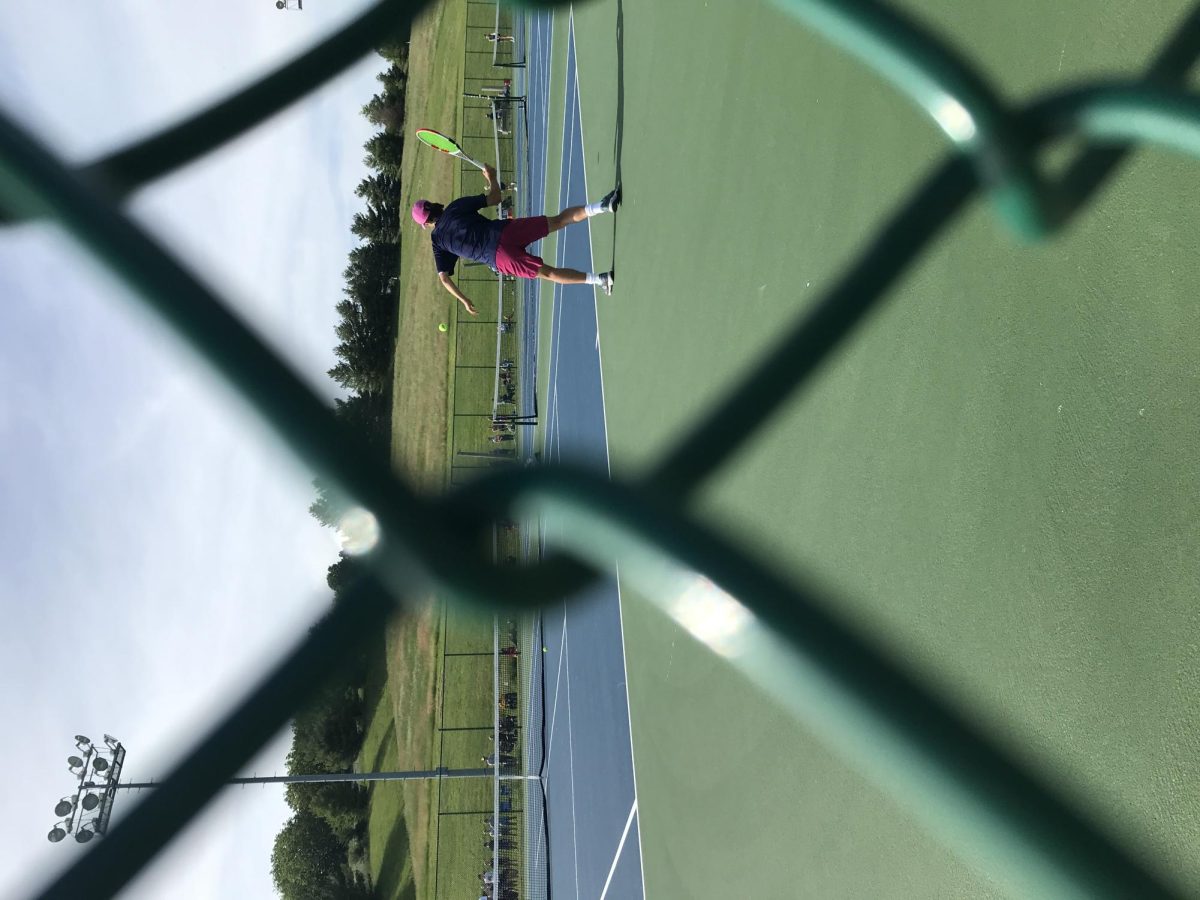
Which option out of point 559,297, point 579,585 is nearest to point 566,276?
point 559,297

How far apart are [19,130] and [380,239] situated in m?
19.4

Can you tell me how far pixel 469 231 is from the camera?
16.6ft

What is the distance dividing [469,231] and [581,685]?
3931 mm

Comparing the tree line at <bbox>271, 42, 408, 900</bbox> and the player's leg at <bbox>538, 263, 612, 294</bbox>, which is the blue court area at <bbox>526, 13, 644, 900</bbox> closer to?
the player's leg at <bbox>538, 263, 612, 294</bbox>

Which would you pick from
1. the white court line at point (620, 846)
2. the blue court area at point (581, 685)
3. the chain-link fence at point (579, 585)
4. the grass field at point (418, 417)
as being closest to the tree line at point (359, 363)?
the grass field at point (418, 417)

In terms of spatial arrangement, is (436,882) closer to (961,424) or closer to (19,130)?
(961,424)

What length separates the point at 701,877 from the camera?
3.98 m

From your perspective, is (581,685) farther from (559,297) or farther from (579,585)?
(579,585)

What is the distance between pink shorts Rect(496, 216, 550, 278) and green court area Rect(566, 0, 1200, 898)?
3.49ft

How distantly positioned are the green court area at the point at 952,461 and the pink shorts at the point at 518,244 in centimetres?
107

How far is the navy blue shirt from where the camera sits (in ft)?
16.5

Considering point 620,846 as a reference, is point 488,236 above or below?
above

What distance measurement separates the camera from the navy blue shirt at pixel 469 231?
16.5 feet

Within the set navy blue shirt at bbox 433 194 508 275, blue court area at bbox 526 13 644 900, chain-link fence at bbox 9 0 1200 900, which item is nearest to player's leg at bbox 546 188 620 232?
navy blue shirt at bbox 433 194 508 275
